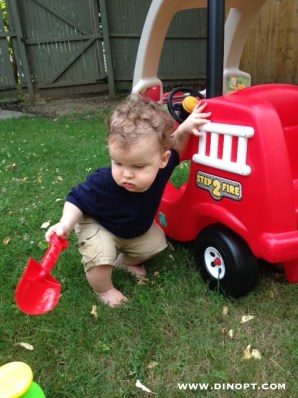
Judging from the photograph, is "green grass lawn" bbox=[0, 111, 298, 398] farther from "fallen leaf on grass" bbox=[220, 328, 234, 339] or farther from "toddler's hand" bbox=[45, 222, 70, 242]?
"toddler's hand" bbox=[45, 222, 70, 242]

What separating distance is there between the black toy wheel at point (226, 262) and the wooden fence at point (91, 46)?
595 cm

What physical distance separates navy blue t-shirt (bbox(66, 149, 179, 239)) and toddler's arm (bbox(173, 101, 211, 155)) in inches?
4.0

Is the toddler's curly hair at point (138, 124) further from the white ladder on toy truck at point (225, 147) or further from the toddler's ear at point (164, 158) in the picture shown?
the white ladder on toy truck at point (225, 147)

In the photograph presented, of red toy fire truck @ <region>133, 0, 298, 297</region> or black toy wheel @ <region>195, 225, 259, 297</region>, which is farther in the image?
black toy wheel @ <region>195, 225, 259, 297</region>

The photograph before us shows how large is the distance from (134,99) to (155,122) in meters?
0.21

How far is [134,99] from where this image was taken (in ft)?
5.65

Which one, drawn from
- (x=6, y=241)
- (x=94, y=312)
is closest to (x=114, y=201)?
(x=94, y=312)

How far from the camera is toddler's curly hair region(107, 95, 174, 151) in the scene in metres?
1.52

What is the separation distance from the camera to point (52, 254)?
1.48 metres

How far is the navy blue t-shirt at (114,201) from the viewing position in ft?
5.70

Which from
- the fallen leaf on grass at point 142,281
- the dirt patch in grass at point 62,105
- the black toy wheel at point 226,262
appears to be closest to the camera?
the black toy wheel at point 226,262

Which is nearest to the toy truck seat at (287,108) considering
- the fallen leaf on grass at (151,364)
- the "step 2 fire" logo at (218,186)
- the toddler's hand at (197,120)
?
the toddler's hand at (197,120)

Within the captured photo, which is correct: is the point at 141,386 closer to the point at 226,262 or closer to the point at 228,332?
the point at 228,332

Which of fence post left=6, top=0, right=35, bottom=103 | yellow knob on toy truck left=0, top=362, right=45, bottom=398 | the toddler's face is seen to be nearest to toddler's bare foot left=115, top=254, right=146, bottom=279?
the toddler's face
